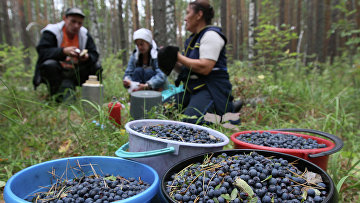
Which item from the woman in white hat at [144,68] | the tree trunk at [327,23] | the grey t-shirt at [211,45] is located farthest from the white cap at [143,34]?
the tree trunk at [327,23]

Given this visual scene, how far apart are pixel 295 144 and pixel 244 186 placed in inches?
25.8

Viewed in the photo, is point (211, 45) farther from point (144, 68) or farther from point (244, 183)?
point (244, 183)

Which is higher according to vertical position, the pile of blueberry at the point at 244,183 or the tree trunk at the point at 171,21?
the tree trunk at the point at 171,21

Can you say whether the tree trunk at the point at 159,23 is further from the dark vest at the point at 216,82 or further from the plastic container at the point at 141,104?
the plastic container at the point at 141,104

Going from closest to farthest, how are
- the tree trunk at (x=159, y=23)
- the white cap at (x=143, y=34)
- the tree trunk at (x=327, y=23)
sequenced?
the white cap at (x=143, y=34)
the tree trunk at (x=159, y=23)
the tree trunk at (x=327, y=23)

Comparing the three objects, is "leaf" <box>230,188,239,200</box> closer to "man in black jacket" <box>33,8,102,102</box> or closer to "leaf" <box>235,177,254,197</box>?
"leaf" <box>235,177,254,197</box>

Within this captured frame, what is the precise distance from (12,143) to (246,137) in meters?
2.07

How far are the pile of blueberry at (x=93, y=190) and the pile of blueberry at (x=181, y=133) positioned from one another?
0.96 ft

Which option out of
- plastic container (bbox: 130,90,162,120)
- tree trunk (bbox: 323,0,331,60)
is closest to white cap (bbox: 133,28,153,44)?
plastic container (bbox: 130,90,162,120)

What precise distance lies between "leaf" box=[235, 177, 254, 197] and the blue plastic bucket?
329 millimetres

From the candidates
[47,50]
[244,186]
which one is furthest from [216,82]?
[47,50]

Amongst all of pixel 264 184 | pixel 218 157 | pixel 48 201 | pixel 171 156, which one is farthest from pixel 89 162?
pixel 264 184

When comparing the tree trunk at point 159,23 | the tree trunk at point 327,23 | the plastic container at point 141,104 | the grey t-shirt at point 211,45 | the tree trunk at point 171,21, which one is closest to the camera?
the plastic container at point 141,104

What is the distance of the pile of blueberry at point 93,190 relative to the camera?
923 mm
